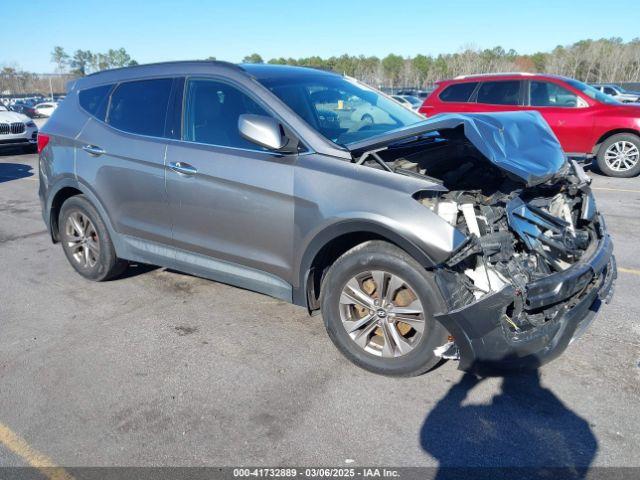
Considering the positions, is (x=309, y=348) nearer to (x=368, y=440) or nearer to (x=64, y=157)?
(x=368, y=440)

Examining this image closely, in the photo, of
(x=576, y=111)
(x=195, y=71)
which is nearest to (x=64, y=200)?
(x=195, y=71)

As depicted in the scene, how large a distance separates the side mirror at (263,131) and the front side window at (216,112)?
0.96ft

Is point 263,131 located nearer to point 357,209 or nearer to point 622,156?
point 357,209

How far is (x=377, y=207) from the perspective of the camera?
297 centimetres

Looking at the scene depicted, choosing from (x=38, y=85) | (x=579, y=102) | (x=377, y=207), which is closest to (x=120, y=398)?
(x=377, y=207)

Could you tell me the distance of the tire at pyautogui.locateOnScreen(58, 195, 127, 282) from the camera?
4.63 meters

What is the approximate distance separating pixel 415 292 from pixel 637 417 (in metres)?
1.35

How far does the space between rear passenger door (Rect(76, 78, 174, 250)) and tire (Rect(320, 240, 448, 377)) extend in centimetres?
160

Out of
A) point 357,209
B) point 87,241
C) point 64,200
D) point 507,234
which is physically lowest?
point 87,241

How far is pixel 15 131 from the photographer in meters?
14.6

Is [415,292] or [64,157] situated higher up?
[64,157]

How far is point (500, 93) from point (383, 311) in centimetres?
870

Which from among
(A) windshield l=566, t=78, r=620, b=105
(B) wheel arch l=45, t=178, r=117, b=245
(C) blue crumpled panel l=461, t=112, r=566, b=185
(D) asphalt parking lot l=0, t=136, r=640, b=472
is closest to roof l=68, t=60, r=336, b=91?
(B) wheel arch l=45, t=178, r=117, b=245

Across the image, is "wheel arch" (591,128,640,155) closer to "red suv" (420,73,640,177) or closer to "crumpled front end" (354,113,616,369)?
"red suv" (420,73,640,177)
